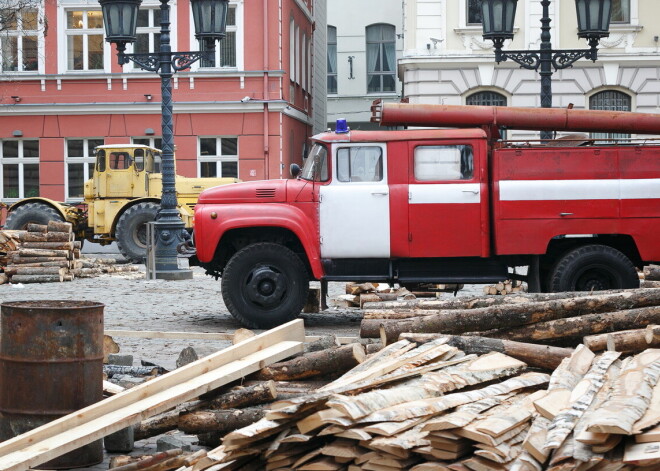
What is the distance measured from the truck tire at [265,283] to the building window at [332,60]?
4295 centimetres

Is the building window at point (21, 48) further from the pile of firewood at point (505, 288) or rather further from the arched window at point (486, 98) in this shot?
the pile of firewood at point (505, 288)

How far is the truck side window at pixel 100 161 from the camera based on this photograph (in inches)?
1069

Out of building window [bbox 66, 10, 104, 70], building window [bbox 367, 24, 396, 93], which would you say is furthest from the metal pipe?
building window [bbox 367, 24, 396, 93]

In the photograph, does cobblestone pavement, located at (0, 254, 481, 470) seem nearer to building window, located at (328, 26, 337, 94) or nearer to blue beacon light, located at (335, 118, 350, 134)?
blue beacon light, located at (335, 118, 350, 134)

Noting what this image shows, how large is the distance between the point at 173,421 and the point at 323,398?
176cm

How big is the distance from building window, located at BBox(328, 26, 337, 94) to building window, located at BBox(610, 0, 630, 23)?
2303cm

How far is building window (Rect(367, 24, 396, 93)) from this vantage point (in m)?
55.4

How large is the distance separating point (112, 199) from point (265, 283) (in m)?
13.9

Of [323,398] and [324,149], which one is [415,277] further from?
[323,398]

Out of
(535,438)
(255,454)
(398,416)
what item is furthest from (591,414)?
(255,454)

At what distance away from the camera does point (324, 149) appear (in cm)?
1377

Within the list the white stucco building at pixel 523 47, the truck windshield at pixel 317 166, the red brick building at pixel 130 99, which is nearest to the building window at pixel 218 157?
the red brick building at pixel 130 99

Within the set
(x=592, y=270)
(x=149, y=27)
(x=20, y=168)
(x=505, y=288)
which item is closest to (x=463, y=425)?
(x=592, y=270)

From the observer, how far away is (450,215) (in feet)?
44.1
